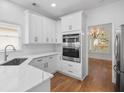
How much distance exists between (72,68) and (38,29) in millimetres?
2189

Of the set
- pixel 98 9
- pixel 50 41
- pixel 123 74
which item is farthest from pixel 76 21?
pixel 123 74

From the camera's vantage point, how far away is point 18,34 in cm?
307

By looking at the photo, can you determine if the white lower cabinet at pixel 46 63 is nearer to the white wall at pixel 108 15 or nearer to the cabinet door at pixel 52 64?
the cabinet door at pixel 52 64

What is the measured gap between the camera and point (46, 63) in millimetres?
3287

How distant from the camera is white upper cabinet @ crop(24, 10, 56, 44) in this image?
3.05 metres

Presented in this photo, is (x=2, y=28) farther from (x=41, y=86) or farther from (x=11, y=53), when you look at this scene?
(x=41, y=86)

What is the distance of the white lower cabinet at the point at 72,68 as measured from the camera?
122 inches

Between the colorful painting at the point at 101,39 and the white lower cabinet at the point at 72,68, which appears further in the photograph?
the colorful painting at the point at 101,39

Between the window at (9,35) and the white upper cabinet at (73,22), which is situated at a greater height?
the white upper cabinet at (73,22)

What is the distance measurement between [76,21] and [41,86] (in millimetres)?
2777

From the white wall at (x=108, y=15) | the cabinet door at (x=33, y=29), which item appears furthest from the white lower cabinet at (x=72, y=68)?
the cabinet door at (x=33, y=29)

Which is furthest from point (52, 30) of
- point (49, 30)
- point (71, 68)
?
point (71, 68)

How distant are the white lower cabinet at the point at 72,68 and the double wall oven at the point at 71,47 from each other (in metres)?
0.17

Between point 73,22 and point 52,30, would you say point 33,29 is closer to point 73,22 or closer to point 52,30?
point 52,30
